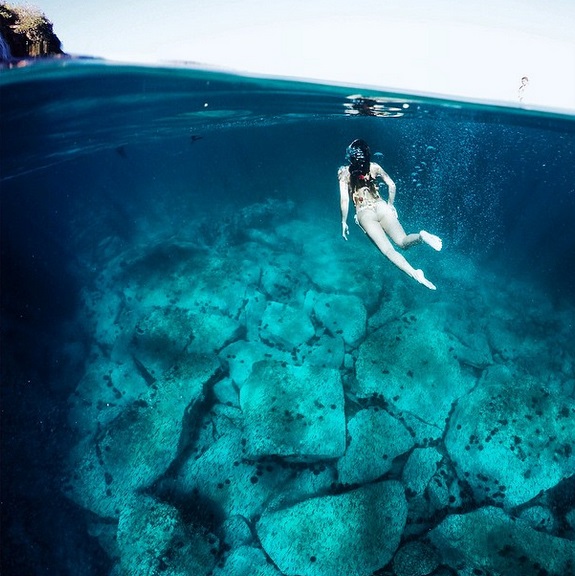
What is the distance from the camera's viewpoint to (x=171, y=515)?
20.6ft

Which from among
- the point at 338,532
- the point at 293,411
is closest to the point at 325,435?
the point at 293,411

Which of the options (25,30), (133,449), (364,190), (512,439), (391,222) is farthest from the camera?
(25,30)

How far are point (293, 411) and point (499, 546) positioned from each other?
416cm

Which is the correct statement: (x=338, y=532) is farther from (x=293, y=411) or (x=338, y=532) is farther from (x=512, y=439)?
(x=512, y=439)

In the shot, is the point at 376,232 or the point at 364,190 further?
the point at 364,190

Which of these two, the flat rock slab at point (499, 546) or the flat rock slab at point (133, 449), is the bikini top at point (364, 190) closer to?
the flat rock slab at point (133, 449)

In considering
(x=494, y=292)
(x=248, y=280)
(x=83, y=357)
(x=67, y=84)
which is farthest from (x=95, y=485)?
(x=494, y=292)

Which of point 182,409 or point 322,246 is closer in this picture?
point 182,409

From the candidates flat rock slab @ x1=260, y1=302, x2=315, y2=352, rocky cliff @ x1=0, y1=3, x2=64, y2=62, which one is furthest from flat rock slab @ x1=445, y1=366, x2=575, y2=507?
rocky cliff @ x1=0, y1=3, x2=64, y2=62

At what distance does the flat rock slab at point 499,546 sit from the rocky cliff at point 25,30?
15.3m

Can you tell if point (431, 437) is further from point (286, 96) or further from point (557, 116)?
point (557, 116)

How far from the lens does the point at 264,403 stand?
24.5 feet

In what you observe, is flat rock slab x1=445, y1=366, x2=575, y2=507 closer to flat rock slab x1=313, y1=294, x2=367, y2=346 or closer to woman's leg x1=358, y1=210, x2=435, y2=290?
flat rock slab x1=313, y1=294, x2=367, y2=346

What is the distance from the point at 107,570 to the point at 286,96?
1658 centimetres
